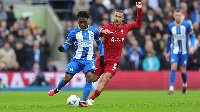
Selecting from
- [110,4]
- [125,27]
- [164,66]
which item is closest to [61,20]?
[110,4]

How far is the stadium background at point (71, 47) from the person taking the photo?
22.1 metres

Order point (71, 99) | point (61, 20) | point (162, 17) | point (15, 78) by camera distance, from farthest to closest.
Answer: point (61, 20)
point (162, 17)
point (15, 78)
point (71, 99)

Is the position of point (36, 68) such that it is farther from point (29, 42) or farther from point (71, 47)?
point (71, 47)

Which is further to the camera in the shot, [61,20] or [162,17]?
[61,20]

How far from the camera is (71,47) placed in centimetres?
2359

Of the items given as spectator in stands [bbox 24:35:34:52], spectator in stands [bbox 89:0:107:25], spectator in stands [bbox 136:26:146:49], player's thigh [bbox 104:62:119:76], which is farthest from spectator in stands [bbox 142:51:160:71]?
player's thigh [bbox 104:62:119:76]

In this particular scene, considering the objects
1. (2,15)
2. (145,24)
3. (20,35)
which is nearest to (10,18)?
(2,15)

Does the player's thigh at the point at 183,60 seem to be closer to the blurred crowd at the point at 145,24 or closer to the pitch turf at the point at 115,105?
the pitch turf at the point at 115,105

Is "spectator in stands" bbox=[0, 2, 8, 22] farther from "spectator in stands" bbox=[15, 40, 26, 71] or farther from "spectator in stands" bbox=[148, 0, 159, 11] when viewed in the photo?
"spectator in stands" bbox=[148, 0, 159, 11]

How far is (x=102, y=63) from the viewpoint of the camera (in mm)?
12320

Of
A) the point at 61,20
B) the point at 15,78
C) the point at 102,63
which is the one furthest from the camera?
the point at 61,20

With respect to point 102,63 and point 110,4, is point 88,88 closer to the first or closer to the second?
point 102,63

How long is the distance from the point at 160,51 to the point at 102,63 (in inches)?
461

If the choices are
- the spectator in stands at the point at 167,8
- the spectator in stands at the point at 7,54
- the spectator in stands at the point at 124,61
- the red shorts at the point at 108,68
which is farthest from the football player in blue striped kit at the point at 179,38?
the spectator in stands at the point at 167,8
